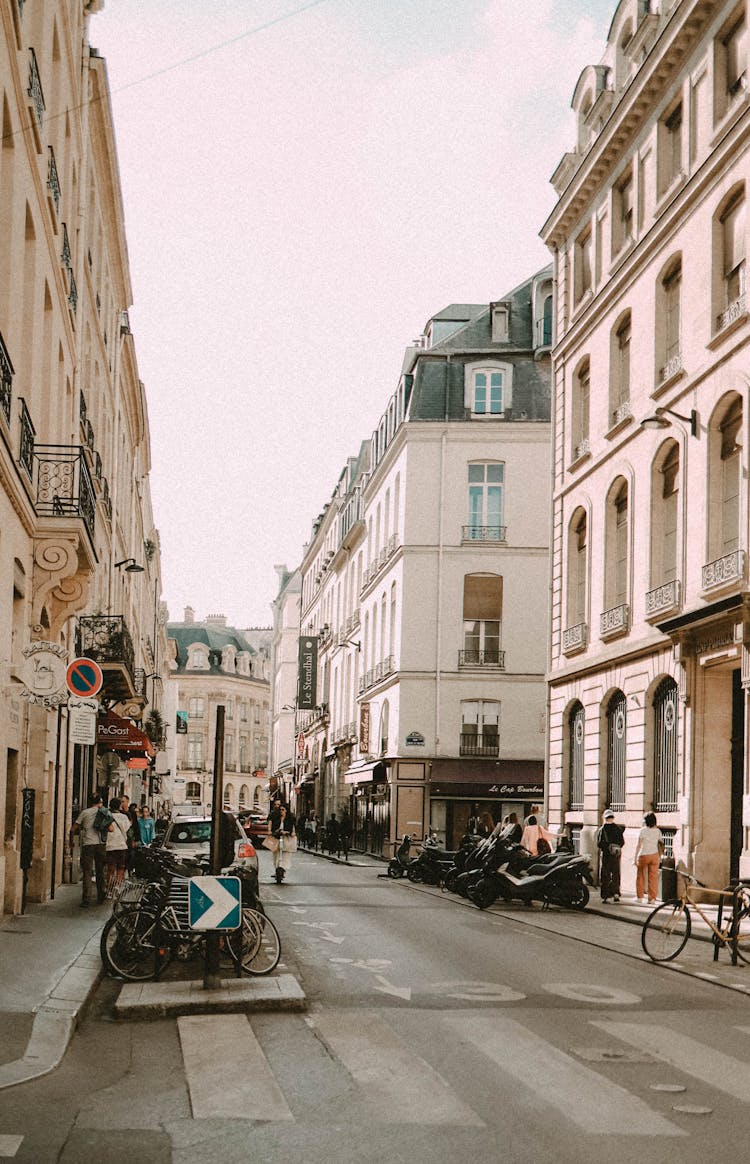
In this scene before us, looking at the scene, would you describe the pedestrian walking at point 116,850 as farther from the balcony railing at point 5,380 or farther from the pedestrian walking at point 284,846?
the balcony railing at point 5,380

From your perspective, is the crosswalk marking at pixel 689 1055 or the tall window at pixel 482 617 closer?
the crosswalk marking at pixel 689 1055

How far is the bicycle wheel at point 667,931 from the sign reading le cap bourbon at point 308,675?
62.8 m

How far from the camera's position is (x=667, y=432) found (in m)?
24.9

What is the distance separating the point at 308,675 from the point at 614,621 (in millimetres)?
51292

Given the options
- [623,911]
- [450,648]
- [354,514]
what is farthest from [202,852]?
[354,514]

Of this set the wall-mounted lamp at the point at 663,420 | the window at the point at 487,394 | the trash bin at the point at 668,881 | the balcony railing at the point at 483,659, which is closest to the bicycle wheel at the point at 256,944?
the trash bin at the point at 668,881

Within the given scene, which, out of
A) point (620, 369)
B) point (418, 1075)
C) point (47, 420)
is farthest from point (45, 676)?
point (620, 369)

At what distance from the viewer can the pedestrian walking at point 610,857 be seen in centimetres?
2289

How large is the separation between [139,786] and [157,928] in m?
49.9

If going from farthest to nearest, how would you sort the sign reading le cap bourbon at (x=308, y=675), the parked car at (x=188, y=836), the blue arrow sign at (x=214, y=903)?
the sign reading le cap bourbon at (x=308, y=675) → the parked car at (x=188, y=836) → the blue arrow sign at (x=214, y=903)

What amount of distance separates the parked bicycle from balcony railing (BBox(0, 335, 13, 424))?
5845 millimetres

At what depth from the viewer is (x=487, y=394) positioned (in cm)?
4766

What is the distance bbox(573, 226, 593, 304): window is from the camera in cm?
3102

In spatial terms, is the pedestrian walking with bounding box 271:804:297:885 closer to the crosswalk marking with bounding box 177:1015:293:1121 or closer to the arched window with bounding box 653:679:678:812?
the arched window with bounding box 653:679:678:812
